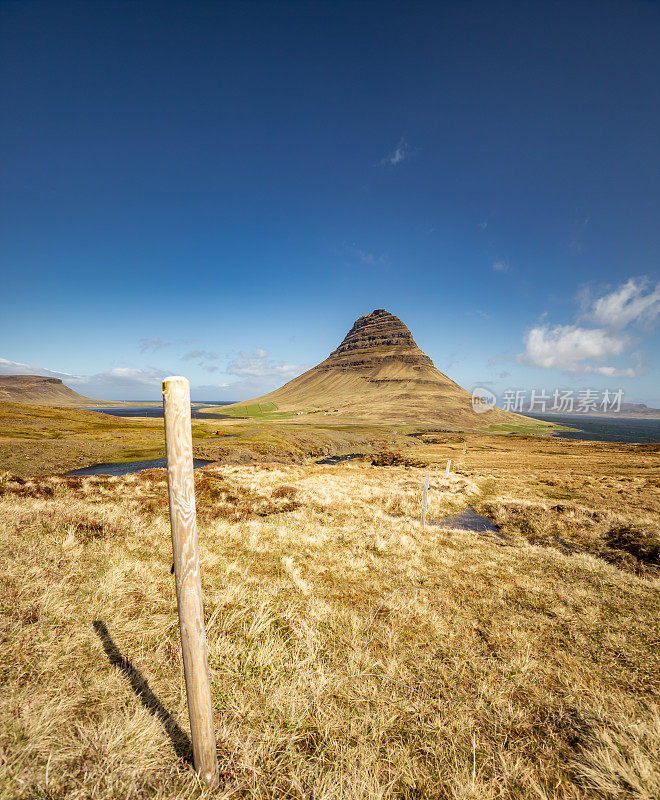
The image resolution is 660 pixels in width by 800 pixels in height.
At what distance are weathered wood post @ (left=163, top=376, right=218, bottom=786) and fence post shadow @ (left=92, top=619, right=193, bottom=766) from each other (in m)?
0.44

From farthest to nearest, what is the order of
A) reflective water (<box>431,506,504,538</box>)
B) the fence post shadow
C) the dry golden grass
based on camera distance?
reflective water (<box>431,506,504,538</box>)
the fence post shadow
the dry golden grass

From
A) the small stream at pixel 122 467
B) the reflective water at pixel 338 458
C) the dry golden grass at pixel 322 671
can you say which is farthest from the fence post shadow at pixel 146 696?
the reflective water at pixel 338 458

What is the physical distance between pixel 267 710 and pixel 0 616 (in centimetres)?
405

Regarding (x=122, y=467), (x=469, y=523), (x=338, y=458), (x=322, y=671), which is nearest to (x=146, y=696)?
(x=322, y=671)

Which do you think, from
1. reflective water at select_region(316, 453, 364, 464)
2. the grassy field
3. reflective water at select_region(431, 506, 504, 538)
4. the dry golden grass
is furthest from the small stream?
reflective water at select_region(431, 506, 504, 538)

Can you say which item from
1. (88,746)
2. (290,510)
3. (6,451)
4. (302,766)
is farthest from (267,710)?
(6,451)

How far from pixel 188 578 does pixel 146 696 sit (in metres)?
2.44

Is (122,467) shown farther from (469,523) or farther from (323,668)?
(323,668)

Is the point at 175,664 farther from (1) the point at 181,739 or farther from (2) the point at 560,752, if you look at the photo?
(2) the point at 560,752

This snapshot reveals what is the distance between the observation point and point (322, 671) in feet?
15.5

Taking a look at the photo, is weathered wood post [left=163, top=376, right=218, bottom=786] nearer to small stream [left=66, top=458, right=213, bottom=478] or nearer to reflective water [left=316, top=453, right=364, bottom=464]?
small stream [left=66, top=458, right=213, bottom=478]

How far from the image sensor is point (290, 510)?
1555 cm

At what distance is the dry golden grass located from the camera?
316 centimetres

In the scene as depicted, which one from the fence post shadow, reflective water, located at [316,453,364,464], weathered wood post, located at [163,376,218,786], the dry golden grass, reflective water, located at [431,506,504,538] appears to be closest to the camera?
weathered wood post, located at [163,376,218,786]
